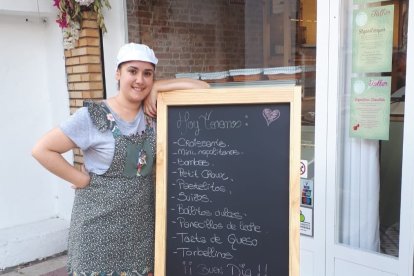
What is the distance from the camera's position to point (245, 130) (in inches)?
79.2

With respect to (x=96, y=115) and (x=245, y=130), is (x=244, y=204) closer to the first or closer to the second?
(x=245, y=130)

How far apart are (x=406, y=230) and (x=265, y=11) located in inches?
115

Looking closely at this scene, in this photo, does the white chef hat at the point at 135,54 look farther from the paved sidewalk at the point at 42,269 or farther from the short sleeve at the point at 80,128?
the paved sidewalk at the point at 42,269

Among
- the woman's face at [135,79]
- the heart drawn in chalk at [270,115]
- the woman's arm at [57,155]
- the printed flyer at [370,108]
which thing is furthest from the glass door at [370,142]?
the woman's arm at [57,155]

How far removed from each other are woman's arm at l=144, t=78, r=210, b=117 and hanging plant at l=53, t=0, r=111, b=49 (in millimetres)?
2037

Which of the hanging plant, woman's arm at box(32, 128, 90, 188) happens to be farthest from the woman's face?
the hanging plant

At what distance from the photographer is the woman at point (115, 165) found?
2.06 m

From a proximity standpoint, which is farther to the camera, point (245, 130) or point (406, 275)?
point (406, 275)

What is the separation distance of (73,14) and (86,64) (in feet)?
1.49

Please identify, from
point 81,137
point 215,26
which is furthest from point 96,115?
point 215,26

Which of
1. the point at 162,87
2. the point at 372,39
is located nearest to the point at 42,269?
the point at 162,87

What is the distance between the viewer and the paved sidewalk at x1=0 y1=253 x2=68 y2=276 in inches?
154

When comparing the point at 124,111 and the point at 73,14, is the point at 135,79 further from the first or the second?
the point at 73,14

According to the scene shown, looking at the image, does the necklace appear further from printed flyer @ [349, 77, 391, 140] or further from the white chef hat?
printed flyer @ [349, 77, 391, 140]
